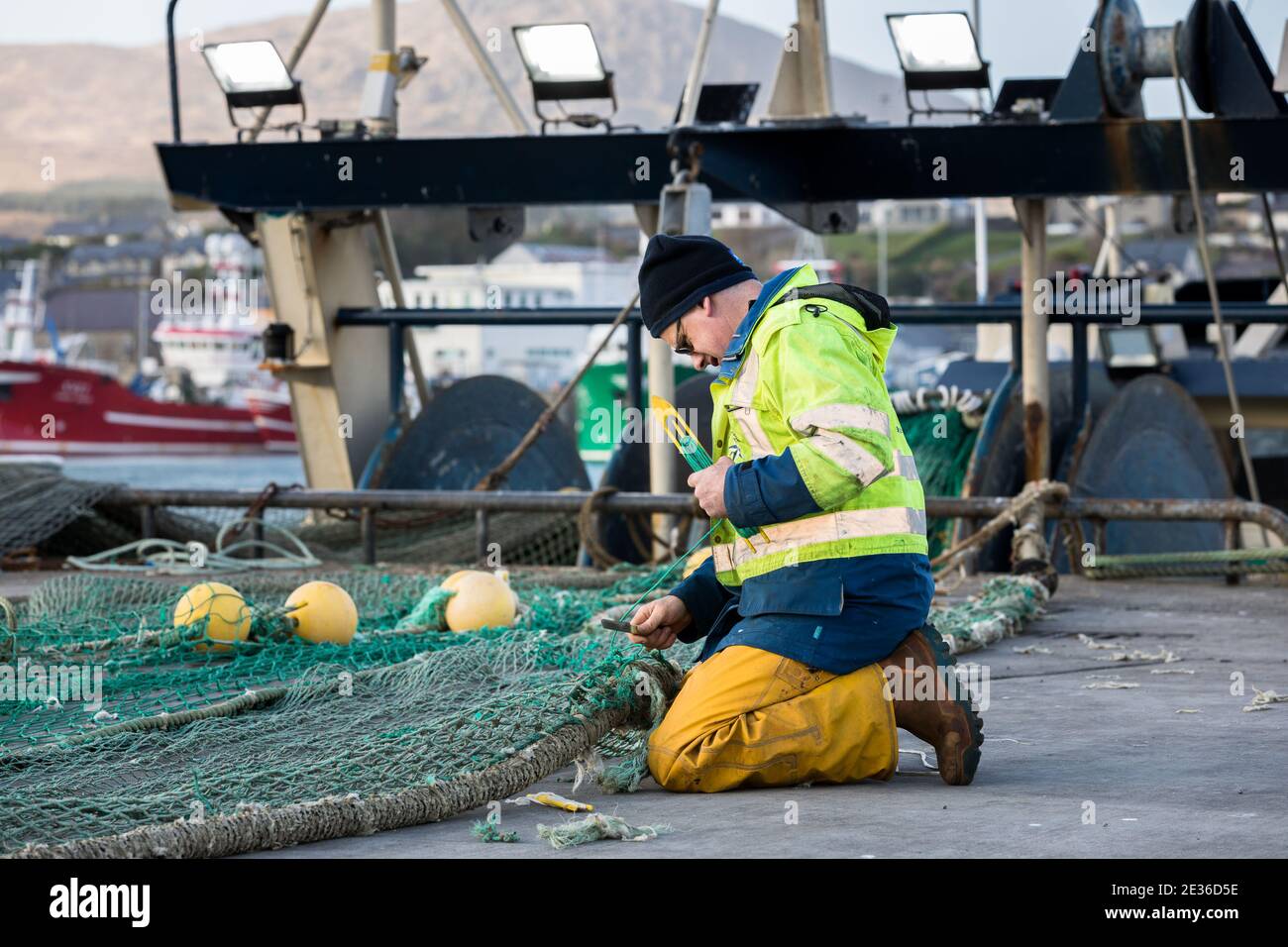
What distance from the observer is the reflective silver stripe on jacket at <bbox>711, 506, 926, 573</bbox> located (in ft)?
13.3

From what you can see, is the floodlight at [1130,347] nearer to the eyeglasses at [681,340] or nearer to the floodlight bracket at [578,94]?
the floodlight bracket at [578,94]

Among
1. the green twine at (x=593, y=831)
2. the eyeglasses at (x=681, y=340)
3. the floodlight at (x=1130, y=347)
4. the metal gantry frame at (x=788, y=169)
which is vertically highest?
the metal gantry frame at (x=788, y=169)

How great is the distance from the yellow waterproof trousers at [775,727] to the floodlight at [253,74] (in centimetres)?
720

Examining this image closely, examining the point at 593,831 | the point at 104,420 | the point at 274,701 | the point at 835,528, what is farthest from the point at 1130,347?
the point at 104,420

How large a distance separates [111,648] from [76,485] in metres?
3.59

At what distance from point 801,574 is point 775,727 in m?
0.35

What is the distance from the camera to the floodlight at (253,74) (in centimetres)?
Result: 1042

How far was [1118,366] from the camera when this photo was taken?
605 inches

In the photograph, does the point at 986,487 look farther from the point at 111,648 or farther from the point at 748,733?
the point at 748,733

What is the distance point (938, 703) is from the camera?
411cm

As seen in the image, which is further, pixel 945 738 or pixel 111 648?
pixel 111 648

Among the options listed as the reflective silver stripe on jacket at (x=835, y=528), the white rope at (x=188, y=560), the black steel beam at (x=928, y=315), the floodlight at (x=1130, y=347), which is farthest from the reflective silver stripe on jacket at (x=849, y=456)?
the floodlight at (x=1130, y=347)
